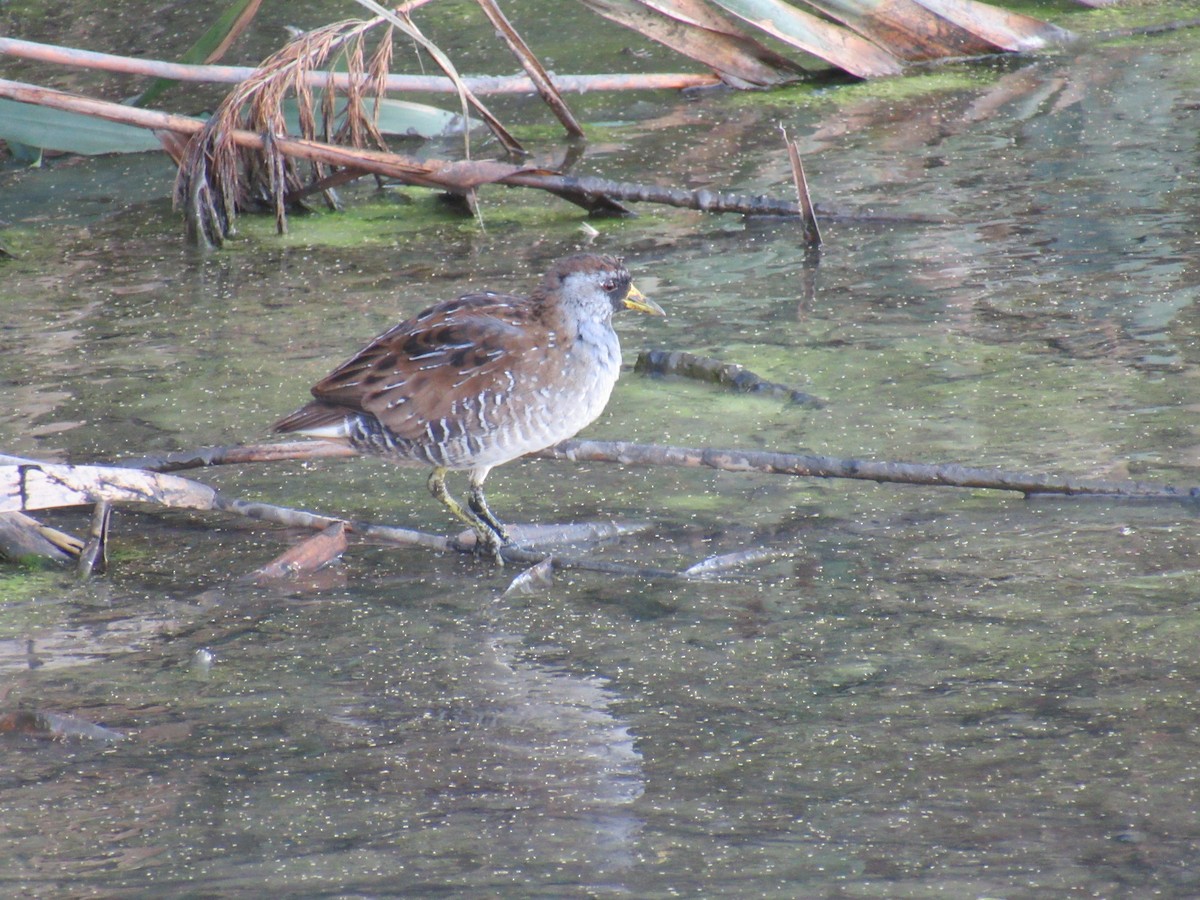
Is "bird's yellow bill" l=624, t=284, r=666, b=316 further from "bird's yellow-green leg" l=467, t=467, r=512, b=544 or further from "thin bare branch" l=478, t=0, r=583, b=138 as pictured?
"thin bare branch" l=478, t=0, r=583, b=138

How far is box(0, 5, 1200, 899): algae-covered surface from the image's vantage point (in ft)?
8.00

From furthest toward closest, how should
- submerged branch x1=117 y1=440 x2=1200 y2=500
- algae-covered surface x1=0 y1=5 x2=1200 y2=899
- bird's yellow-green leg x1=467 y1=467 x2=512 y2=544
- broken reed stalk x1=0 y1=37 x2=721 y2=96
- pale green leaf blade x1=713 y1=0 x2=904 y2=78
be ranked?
pale green leaf blade x1=713 y1=0 x2=904 y2=78
broken reed stalk x1=0 y1=37 x2=721 y2=96
bird's yellow-green leg x1=467 y1=467 x2=512 y2=544
submerged branch x1=117 y1=440 x2=1200 y2=500
algae-covered surface x1=0 y1=5 x2=1200 y2=899

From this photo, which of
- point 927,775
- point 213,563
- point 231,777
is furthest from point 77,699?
point 927,775

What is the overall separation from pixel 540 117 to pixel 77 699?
580 cm

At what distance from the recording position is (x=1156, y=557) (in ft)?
11.2

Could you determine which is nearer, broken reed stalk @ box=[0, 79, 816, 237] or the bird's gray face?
the bird's gray face

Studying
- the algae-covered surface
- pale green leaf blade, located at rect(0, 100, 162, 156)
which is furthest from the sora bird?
pale green leaf blade, located at rect(0, 100, 162, 156)

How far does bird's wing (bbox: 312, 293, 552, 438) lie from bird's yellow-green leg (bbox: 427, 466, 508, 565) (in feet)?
Result: 0.81

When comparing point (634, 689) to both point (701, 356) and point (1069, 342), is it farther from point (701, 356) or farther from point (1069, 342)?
point (1069, 342)

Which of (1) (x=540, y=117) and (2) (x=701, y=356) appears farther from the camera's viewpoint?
(1) (x=540, y=117)

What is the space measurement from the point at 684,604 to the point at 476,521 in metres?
0.63

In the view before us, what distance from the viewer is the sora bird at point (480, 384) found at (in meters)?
3.74

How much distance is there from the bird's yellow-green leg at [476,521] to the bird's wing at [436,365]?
9.7 inches

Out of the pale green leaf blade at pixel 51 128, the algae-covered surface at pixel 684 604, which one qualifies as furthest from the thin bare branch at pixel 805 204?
the pale green leaf blade at pixel 51 128
